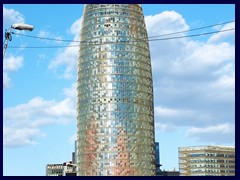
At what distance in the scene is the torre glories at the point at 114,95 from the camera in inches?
5876

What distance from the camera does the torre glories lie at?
490ft

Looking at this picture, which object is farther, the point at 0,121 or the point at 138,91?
the point at 138,91

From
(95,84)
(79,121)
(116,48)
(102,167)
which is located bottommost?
(102,167)

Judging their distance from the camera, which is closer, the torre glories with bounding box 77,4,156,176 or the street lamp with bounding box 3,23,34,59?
the street lamp with bounding box 3,23,34,59

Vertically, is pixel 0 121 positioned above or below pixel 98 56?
below

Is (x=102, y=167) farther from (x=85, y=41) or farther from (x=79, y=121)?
(x=85, y=41)

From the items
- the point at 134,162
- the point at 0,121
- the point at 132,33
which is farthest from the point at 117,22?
the point at 0,121

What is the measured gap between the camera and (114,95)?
499 feet

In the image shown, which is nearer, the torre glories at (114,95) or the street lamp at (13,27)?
the street lamp at (13,27)

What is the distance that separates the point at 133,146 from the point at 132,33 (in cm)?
3147

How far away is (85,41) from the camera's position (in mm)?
156250

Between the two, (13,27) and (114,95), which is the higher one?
(114,95)

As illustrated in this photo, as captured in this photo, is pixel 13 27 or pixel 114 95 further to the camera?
pixel 114 95

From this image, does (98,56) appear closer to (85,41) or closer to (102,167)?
(85,41)
